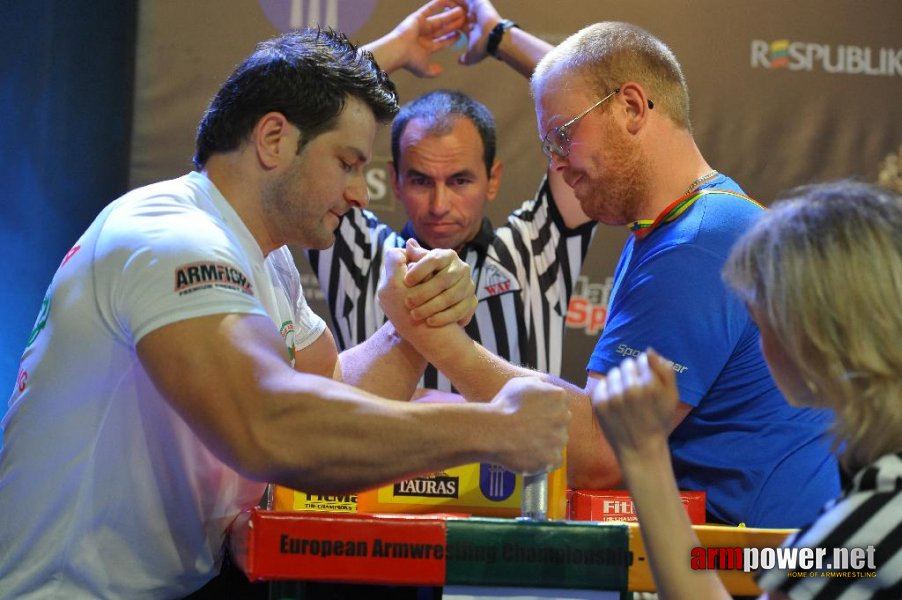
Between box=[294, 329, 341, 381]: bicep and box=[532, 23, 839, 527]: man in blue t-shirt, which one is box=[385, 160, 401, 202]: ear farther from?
box=[532, 23, 839, 527]: man in blue t-shirt

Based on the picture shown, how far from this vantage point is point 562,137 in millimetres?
2193

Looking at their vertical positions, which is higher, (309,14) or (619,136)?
(309,14)

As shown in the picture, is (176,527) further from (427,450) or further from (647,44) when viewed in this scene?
(647,44)

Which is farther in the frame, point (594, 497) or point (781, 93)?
point (781, 93)

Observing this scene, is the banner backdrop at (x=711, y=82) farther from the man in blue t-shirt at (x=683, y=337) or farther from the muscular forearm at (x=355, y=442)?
the muscular forearm at (x=355, y=442)

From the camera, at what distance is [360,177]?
1.91 m

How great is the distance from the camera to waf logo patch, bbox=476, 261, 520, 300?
3.16 meters

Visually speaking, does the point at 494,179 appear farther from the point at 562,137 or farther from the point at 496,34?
the point at 562,137

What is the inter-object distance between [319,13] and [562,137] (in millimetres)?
1328

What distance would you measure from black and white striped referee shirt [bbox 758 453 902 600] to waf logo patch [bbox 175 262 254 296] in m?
Answer: 0.80

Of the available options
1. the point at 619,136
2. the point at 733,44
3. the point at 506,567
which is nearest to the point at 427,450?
the point at 506,567

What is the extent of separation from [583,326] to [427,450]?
2032mm

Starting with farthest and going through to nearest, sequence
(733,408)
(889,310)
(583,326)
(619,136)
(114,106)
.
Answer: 1. (583,326)
2. (114,106)
3. (619,136)
4. (733,408)
5. (889,310)

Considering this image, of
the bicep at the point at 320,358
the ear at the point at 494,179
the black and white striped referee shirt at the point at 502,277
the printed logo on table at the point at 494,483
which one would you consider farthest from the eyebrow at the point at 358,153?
the ear at the point at 494,179
